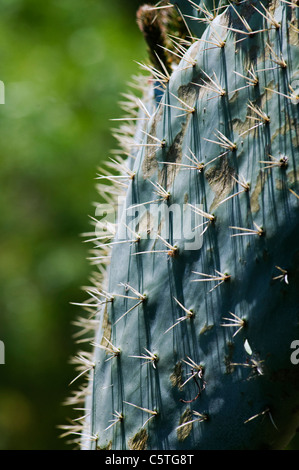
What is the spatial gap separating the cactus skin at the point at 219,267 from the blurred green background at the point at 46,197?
3104 mm

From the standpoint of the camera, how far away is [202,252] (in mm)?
1258

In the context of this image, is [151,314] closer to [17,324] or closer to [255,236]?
[255,236]

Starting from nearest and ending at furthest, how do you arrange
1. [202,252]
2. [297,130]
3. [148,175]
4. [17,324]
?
[297,130]
[202,252]
[148,175]
[17,324]

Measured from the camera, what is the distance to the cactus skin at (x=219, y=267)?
1.15 meters

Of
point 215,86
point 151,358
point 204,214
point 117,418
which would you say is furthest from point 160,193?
point 117,418

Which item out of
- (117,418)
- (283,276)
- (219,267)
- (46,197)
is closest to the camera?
(283,276)

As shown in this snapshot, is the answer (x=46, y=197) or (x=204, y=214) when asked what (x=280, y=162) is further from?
(x=46, y=197)

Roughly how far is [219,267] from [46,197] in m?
3.69

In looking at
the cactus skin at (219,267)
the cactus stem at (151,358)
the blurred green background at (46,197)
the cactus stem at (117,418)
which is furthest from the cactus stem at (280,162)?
the blurred green background at (46,197)

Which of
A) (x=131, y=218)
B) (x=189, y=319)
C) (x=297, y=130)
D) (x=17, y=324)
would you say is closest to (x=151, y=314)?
(x=189, y=319)

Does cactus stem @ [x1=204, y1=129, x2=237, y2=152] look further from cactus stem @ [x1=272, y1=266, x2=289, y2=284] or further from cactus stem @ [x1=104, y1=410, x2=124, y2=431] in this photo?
cactus stem @ [x1=104, y1=410, x2=124, y2=431]

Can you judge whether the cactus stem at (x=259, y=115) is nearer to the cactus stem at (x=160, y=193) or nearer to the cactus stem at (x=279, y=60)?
the cactus stem at (x=279, y=60)

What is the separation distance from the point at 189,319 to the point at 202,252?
15 cm

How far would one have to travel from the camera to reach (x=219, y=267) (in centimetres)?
123
